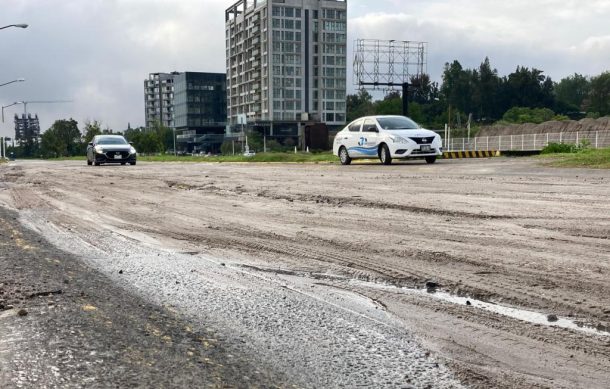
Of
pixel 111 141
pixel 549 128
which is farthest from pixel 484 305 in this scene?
pixel 549 128

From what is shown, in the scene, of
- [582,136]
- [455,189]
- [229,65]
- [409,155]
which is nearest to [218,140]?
[229,65]

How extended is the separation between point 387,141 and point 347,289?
630 inches

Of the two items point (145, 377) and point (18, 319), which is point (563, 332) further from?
point (18, 319)

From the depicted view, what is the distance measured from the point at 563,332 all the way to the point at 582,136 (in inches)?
1357

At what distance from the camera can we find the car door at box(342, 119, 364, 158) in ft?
70.3

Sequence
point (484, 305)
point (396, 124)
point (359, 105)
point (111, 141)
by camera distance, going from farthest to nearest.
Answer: point (359, 105), point (111, 141), point (396, 124), point (484, 305)

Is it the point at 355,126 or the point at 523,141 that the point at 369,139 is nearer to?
the point at 355,126

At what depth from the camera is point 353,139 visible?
70.9 feet

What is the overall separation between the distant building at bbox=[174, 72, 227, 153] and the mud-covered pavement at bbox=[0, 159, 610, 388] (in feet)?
461

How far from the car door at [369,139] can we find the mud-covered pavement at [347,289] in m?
11.5

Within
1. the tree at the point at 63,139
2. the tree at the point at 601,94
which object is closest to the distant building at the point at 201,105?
the tree at the point at 63,139

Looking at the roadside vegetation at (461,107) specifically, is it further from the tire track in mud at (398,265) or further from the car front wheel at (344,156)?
the tire track in mud at (398,265)

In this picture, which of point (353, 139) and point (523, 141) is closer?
point (353, 139)

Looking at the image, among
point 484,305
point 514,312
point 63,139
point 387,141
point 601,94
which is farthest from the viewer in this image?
point 601,94
